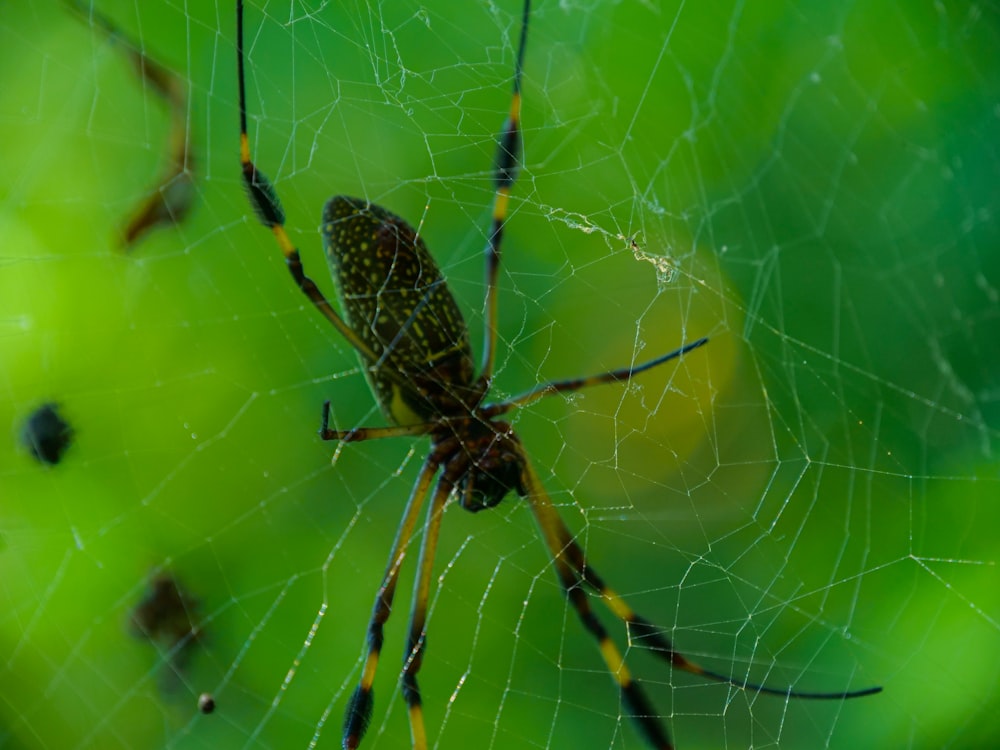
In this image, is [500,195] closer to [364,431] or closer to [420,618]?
[364,431]

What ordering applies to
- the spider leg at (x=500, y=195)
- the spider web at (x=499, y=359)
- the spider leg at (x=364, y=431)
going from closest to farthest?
the spider leg at (x=364, y=431) < the spider leg at (x=500, y=195) < the spider web at (x=499, y=359)

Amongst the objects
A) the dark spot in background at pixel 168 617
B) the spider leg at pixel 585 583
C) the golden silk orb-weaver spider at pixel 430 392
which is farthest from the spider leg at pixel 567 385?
the dark spot in background at pixel 168 617

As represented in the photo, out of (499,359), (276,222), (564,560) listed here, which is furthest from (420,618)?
(276,222)

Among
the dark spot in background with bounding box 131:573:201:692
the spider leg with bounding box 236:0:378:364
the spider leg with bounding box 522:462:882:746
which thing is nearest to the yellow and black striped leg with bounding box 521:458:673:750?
the spider leg with bounding box 522:462:882:746

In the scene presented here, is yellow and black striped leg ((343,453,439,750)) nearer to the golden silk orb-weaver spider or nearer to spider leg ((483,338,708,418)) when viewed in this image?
the golden silk orb-weaver spider

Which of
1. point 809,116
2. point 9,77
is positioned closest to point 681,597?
point 809,116

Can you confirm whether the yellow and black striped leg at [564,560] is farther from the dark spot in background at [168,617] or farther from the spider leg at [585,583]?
the dark spot in background at [168,617]
